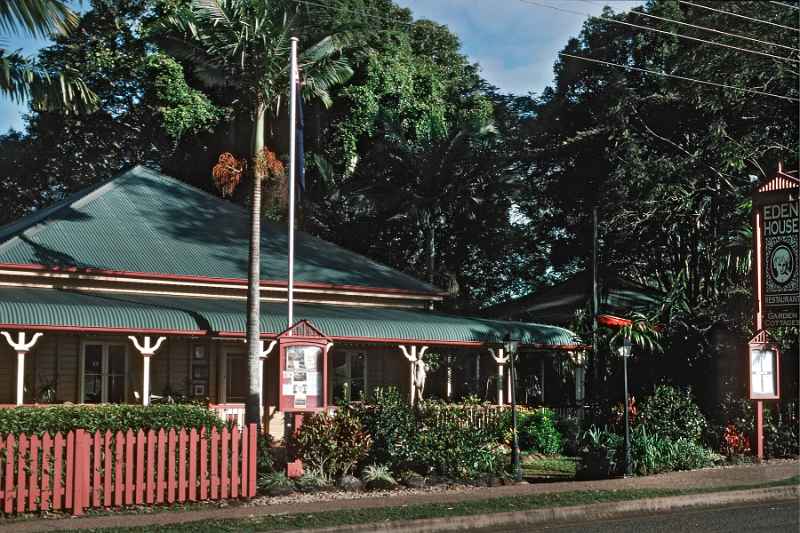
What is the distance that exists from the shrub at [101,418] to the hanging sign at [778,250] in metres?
12.5

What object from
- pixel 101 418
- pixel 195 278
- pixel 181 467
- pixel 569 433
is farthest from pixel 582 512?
pixel 195 278

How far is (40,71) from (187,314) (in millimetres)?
6670

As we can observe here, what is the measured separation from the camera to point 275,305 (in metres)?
25.8

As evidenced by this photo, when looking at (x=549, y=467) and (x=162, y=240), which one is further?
(x=162, y=240)

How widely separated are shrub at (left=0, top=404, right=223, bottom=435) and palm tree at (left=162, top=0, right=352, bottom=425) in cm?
297

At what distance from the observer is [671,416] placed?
21969mm

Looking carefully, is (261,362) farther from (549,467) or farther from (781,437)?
(781,437)

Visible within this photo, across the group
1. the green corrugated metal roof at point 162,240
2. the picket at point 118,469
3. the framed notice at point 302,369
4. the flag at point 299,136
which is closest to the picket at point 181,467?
the picket at point 118,469

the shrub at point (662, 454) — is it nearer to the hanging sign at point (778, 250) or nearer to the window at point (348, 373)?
the hanging sign at point (778, 250)

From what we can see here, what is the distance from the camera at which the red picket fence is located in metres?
13.6

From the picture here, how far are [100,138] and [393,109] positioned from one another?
12.1 metres

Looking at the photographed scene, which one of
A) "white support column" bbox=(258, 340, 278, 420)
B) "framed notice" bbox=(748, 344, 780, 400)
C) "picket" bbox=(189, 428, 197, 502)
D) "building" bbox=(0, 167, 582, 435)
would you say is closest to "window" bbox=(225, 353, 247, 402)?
"building" bbox=(0, 167, 582, 435)

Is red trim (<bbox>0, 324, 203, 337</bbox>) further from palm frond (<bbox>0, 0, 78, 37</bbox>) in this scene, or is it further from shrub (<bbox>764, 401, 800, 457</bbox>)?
shrub (<bbox>764, 401, 800, 457</bbox>)

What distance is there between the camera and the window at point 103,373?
2327 cm
